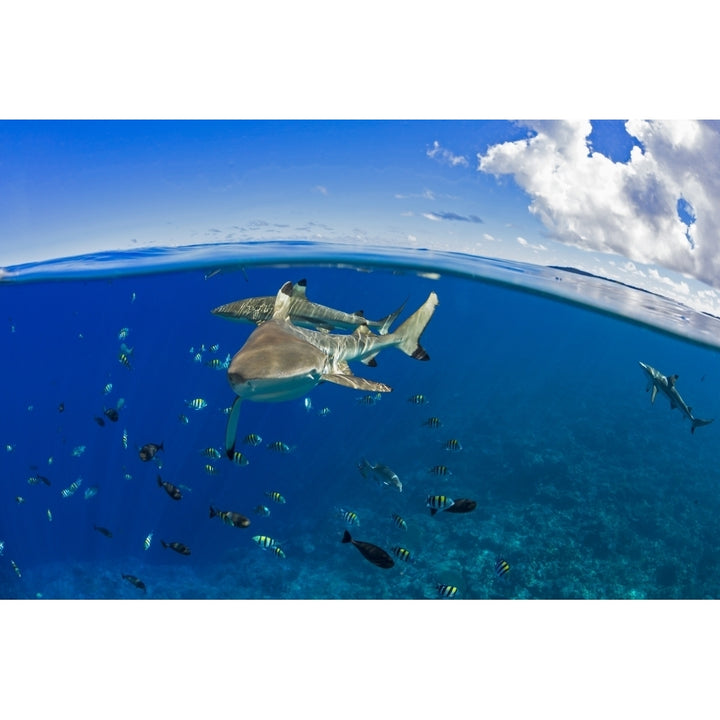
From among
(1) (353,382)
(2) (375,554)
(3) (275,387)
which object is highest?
(1) (353,382)

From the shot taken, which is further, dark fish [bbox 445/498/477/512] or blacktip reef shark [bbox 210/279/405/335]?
blacktip reef shark [bbox 210/279/405/335]

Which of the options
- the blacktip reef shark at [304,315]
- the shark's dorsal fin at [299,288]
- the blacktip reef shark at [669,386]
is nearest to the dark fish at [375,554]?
the shark's dorsal fin at [299,288]

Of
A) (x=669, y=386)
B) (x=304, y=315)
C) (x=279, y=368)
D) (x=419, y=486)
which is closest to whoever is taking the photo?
(x=279, y=368)

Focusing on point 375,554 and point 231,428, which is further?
point 375,554

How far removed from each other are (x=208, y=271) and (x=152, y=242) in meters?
6.10

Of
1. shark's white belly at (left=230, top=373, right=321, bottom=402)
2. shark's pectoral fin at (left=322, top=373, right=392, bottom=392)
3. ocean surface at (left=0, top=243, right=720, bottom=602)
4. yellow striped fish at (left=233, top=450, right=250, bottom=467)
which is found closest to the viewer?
shark's white belly at (left=230, top=373, right=321, bottom=402)

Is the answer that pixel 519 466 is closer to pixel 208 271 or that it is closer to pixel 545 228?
pixel 545 228

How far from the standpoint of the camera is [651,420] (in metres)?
26.4

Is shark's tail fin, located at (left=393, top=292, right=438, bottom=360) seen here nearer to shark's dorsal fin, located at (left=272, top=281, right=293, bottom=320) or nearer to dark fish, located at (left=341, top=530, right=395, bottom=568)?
shark's dorsal fin, located at (left=272, top=281, right=293, bottom=320)

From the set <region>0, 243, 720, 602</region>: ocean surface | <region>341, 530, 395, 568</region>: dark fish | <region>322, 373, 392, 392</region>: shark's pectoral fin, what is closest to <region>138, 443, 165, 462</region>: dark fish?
<region>0, 243, 720, 602</region>: ocean surface

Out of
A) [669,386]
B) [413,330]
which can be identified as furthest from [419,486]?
[413,330]

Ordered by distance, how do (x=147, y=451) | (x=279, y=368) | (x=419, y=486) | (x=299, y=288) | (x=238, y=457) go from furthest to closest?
(x=419, y=486), (x=147, y=451), (x=299, y=288), (x=238, y=457), (x=279, y=368)

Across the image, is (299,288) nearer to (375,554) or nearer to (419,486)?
(375,554)

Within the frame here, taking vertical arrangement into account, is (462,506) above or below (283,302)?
below
